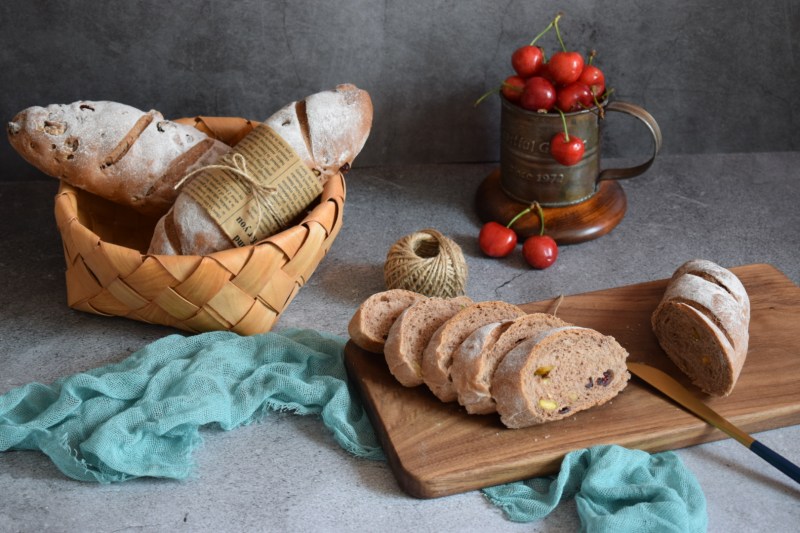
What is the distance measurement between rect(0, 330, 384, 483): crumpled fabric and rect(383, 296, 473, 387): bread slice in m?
0.12

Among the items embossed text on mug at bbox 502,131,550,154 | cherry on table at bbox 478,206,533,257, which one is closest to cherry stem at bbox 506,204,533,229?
cherry on table at bbox 478,206,533,257

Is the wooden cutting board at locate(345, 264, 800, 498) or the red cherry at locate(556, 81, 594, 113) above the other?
the red cherry at locate(556, 81, 594, 113)

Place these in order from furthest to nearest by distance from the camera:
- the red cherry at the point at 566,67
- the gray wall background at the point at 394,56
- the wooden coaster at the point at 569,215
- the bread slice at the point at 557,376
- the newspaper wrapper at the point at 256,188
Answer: the gray wall background at the point at 394,56 → the wooden coaster at the point at 569,215 → the red cherry at the point at 566,67 → the newspaper wrapper at the point at 256,188 → the bread slice at the point at 557,376

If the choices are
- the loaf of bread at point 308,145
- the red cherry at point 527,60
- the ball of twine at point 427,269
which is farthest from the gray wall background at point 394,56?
the ball of twine at point 427,269

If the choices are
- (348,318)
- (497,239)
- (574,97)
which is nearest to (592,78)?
(574,97)

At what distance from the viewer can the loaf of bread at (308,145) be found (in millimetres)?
1767

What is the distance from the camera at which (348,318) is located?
6.22 ft

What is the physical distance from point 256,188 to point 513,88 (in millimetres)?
669

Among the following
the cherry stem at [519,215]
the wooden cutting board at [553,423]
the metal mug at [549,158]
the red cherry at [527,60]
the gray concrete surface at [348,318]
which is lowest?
the gray concrete surface at [348,318]

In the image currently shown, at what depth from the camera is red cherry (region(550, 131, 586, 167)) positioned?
6.51 feet

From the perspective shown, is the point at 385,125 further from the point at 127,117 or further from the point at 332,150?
the point at 127,117

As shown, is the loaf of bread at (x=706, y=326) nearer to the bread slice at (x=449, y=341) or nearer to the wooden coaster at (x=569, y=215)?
the bread slice at (x=449, y=341)

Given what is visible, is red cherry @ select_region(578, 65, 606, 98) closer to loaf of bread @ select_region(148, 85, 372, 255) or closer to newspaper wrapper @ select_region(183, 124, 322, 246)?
loaf of bread @ select_region(148, 85, 372, 255)

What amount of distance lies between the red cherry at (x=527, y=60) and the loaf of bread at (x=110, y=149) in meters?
0.74
